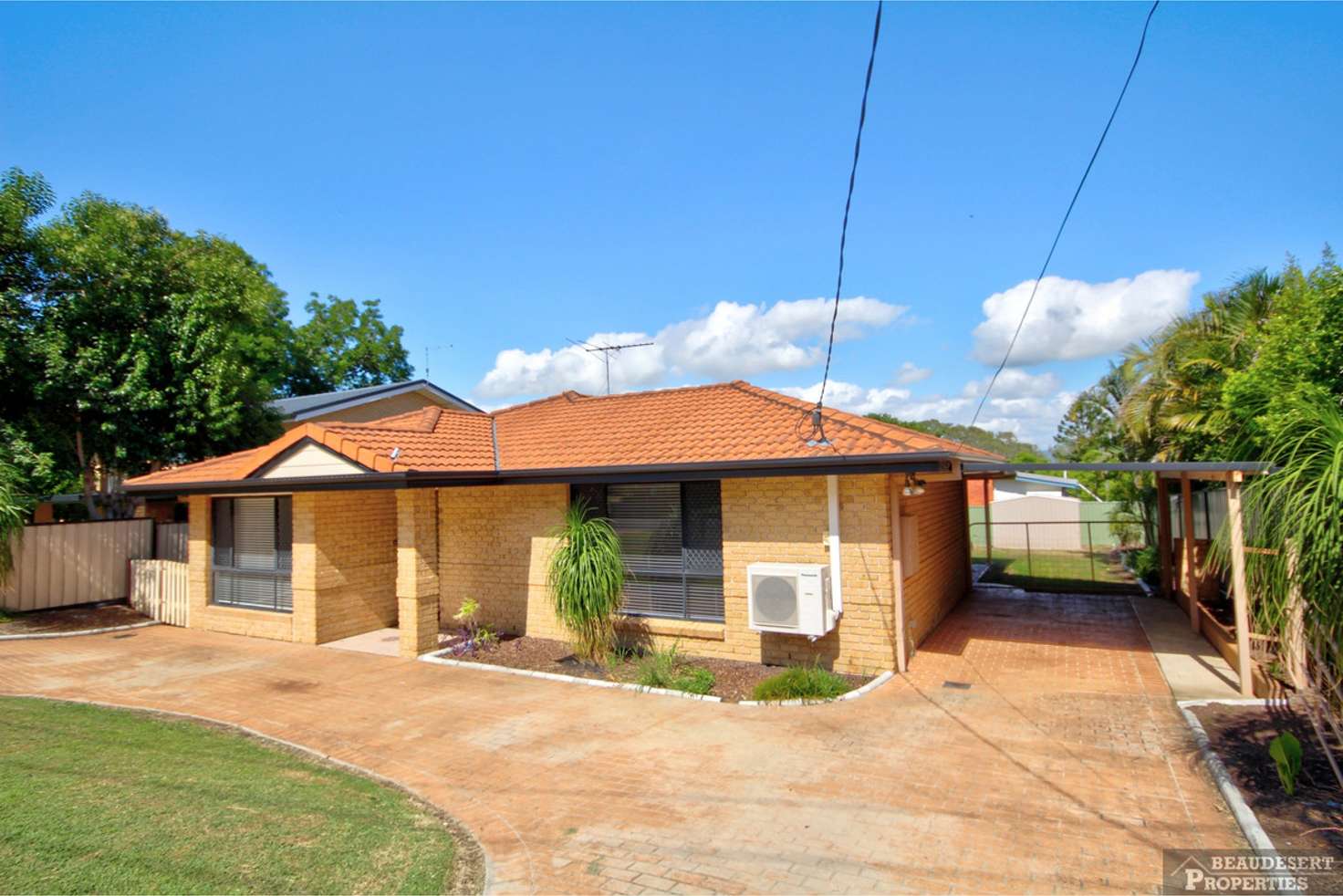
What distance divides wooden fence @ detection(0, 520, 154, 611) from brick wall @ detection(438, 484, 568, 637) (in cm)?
782

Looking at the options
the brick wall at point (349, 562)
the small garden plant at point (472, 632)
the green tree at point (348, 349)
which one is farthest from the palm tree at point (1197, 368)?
the green tree at point (348, 349)

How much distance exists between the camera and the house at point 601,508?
368 inches

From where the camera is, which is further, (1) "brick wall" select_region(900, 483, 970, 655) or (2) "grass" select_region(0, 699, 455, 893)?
(1) "brick wall" select_region(900, 483, 970, 655)

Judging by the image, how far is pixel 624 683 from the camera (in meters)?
9.38

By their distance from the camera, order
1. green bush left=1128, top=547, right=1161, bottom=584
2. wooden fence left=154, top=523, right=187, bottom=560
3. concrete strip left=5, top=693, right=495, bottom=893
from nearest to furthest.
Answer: concrete strip left=5, top=693, right=495, bottom=893 → wooden fence left=154, top=523, right=187, bottom=560 → green bush left=1128, top=547, right=1161, bottom=584

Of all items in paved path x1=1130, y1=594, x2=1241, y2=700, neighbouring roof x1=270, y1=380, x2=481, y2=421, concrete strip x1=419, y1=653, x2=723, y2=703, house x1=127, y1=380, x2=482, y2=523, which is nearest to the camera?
paved path x1=1130, y1=594, x2=1241, y2=700

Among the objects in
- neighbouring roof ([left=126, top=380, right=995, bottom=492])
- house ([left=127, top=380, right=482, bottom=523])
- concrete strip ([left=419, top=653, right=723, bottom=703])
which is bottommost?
concrete strip ([left=419, top=653, right=723, bottom=703])

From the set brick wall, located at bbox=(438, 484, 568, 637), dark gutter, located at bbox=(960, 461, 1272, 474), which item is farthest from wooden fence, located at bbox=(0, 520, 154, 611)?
dark gutter, located at bbox=(960, 461, 1272, 474)

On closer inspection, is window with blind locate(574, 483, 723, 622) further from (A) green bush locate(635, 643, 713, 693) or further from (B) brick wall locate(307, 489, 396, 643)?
(B) brick wall locate(307, 489, 396, 643)

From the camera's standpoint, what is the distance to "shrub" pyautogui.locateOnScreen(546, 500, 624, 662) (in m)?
9.98

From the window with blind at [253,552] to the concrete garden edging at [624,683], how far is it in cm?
377

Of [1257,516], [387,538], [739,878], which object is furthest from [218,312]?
[1257,516]

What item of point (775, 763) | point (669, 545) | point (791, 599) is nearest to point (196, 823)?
point (775, 763)

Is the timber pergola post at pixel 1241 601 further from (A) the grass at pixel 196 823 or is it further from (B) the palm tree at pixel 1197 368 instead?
(A) the grass at pixel 196 823
